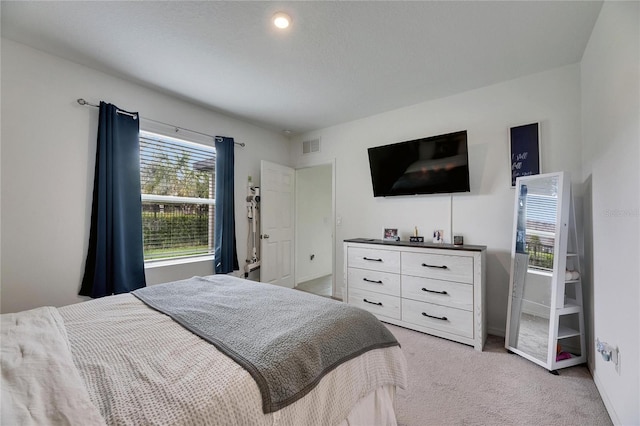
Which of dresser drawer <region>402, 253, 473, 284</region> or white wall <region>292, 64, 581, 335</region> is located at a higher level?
white wall <region>292, 64, 581, 335</region>

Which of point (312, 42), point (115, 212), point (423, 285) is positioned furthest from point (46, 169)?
point (423, 285)

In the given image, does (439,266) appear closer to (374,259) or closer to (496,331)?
(374,259)

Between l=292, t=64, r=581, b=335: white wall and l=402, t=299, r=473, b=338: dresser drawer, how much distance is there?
50 centimetres

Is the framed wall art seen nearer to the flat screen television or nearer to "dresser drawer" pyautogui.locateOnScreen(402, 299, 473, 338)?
the flat screen television

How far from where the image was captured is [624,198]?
146 centimetres

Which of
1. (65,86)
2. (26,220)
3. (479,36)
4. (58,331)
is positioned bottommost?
(58,331)

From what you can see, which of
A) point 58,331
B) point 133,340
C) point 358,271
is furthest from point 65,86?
point 358,271

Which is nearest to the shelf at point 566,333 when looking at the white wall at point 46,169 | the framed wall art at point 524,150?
the framed wall art at point 524,150

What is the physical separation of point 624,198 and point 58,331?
9.25 feet

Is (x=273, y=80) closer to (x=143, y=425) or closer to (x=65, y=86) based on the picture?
(x=65, y=86)

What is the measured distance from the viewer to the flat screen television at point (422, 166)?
2.81 m

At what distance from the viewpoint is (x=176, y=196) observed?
317cm

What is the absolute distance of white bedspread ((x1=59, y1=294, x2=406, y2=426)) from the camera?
765 mm

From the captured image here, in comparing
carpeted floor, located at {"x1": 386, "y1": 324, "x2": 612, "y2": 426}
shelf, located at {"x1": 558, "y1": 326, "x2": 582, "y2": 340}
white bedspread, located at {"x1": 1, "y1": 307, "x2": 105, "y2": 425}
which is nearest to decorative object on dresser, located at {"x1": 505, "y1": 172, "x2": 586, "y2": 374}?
shelf, located at {"x1": 558, "y1": 326, "x2": 582, "y2": 340}
